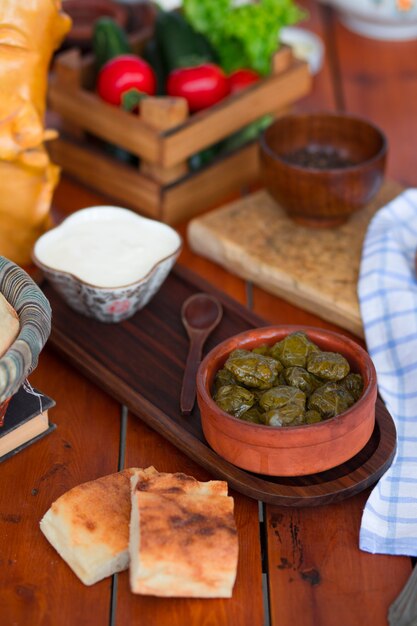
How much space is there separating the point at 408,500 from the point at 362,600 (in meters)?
0.14

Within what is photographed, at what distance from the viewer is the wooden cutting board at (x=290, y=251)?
1344 millimetres

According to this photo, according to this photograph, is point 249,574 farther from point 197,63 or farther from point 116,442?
point 197,63

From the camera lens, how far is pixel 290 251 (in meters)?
1.44

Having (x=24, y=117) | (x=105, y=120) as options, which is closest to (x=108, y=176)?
(x=105, y=120)

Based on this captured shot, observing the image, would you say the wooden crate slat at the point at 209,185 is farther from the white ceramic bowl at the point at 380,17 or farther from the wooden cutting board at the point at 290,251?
the white ceramic bowl at the point at 380,17

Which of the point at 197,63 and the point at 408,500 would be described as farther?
the point at 197,63

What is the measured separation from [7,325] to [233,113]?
0.74 metres

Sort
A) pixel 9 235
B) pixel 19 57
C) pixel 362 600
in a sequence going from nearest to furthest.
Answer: pixel 362 600 → pixel 19 57 → pixel 9 235

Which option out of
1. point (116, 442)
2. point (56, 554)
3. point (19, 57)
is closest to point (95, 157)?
point (19, 57)

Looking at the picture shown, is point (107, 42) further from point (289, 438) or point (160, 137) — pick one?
point (289, 438)

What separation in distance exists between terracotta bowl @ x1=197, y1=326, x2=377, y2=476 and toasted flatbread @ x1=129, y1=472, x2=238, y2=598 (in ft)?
0.22

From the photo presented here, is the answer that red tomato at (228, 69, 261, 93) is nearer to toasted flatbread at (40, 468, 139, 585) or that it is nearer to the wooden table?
the wooden table

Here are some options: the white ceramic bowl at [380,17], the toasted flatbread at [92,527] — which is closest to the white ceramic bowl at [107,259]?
the toasted flatbread at [92,527]

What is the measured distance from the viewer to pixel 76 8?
6.29ft
